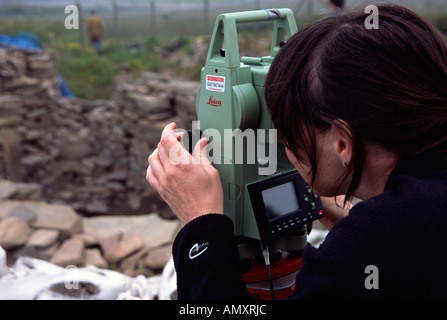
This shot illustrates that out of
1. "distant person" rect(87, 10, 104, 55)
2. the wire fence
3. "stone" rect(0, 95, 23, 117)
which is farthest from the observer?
the wire fence

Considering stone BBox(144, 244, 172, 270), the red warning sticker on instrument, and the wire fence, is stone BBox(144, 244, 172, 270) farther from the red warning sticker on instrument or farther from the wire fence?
the wire fence

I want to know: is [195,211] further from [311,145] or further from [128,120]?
[128,120]

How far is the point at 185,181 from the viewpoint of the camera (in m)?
1.27

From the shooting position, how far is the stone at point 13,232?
11.1ft

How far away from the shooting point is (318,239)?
3.05m

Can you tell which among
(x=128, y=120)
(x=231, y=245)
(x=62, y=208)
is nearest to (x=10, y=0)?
(x=128, y=120)

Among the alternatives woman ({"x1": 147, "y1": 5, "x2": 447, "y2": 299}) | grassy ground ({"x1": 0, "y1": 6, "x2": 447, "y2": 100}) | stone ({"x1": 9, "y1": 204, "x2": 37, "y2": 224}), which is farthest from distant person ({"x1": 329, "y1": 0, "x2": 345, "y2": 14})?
grassy ground ({"x1": 0, "y1": 6, "x2": 447, "y2": 100})

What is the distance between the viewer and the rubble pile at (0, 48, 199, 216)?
19.0ft

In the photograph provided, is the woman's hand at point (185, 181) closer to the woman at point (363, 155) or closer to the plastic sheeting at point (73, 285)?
the woman at point (363, 155)

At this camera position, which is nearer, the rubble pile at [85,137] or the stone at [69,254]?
the stone at [69,254]

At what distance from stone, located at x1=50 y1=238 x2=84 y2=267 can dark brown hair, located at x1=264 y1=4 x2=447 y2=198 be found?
2.72 m

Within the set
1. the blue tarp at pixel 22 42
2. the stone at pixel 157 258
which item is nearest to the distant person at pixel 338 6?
the stone at pixel 157 258

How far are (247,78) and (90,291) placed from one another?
1.31 metres

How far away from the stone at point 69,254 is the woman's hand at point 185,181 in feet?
7.64
